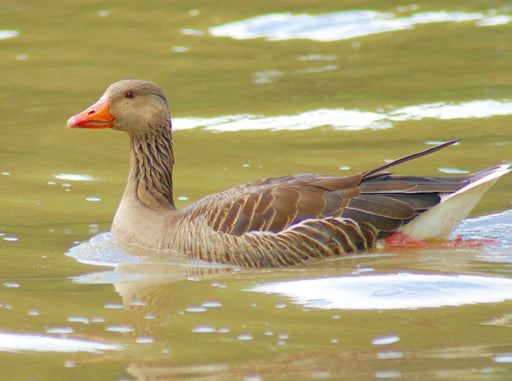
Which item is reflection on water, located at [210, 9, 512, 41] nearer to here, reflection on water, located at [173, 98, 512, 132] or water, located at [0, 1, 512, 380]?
Result: water, located at [0, 1, 512, 380]

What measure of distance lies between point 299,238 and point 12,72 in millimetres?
9875

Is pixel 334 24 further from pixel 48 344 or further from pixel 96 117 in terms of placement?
pixel 48 344

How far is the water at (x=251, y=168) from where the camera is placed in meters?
6.84

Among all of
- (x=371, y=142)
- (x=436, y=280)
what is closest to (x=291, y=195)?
(x=436, y=280)

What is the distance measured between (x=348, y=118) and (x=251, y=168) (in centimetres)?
274

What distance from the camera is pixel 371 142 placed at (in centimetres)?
1408

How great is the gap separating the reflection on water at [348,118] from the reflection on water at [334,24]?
158 inches

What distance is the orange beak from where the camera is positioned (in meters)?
10.1

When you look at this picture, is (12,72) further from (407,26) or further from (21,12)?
(407,26)

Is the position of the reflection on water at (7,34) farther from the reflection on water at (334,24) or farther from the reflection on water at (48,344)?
the reflection on water at (48,344)

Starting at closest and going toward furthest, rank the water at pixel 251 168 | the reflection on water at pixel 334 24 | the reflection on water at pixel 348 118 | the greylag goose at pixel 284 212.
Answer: the water at pixel 251 168
the greylag goose at pixel 284 212
the reflection on water at pixel 348 118
the reflection on water at pixel 334 24

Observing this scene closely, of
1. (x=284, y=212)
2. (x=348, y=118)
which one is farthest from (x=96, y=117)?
(x=348, y=118)

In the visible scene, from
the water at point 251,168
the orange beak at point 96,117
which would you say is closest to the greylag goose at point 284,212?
the orange beak at point 96,117

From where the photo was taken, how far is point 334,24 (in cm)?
1964
